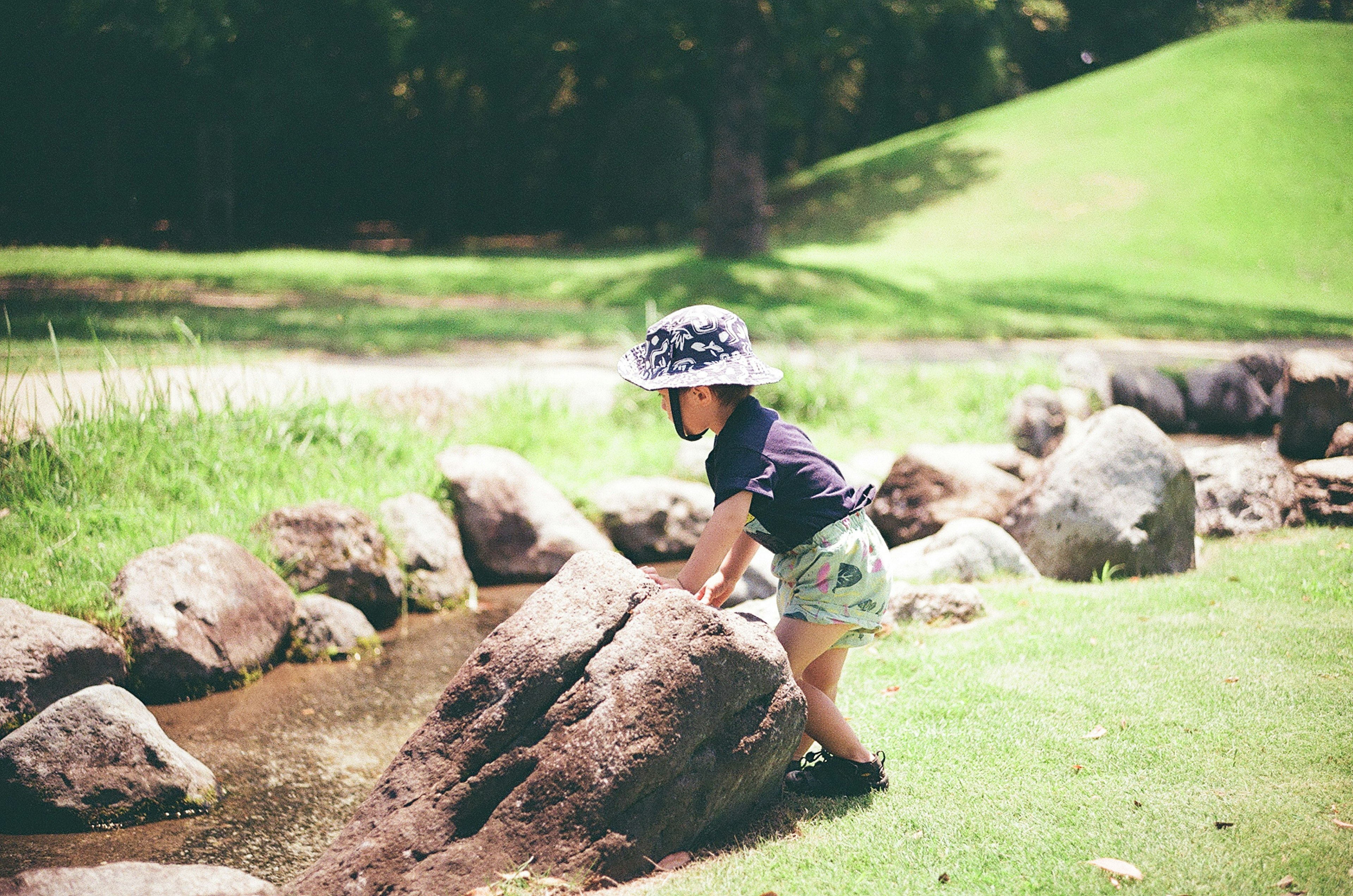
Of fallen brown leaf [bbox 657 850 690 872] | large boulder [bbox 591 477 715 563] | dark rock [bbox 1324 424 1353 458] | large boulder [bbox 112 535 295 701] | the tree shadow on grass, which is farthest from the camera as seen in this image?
the tree shadow on grass

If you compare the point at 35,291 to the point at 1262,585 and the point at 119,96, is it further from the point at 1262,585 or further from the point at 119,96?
the point at 1262,585

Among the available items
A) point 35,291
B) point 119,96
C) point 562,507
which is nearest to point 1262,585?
point 562,507

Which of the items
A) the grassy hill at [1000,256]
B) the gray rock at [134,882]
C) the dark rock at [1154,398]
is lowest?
the gray rock at [134,882]

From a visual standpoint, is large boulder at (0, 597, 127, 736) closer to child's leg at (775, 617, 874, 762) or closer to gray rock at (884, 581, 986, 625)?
child's leg at (775, 617, 874, 762)

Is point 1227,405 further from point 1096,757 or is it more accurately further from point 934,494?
point 1096,757

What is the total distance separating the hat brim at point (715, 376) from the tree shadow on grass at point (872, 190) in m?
20.6

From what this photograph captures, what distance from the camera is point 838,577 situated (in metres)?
3.28

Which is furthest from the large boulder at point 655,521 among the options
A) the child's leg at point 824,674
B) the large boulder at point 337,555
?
the child's leg at point 824,674

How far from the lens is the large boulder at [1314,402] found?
26.8 feet

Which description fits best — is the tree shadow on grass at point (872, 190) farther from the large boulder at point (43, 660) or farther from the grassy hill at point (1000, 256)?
the large boulder at point (43, 660)

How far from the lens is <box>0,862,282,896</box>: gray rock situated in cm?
284

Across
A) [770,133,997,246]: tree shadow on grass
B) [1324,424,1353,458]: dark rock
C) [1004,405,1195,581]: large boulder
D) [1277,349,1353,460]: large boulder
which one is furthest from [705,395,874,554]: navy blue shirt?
[770,133,997,246]: tree shadow on grass

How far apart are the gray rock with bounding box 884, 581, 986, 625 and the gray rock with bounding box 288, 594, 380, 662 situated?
9.59 feet

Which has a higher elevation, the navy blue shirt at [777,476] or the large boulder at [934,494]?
the navy blue shirt at [777,476]
